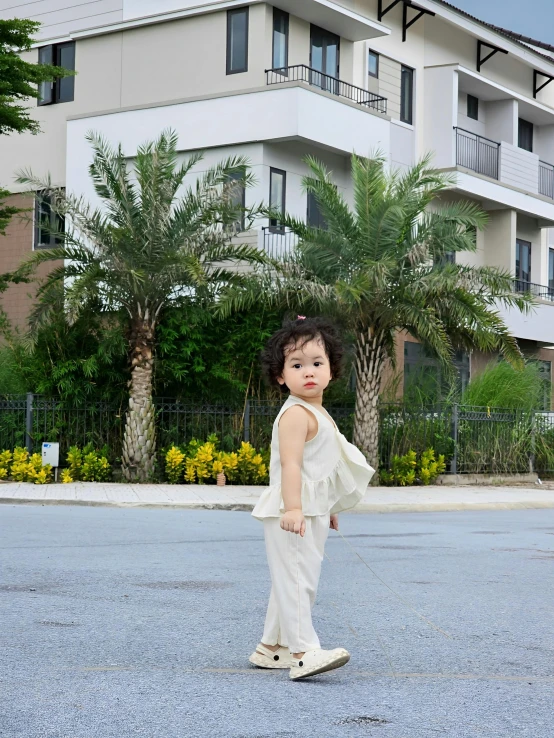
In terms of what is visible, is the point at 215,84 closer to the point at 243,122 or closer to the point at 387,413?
the point at 243,122

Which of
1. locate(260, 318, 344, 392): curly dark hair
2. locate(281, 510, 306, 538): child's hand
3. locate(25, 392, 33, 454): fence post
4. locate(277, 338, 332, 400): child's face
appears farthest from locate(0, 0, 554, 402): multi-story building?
locate(281, 510, 306, 538): child's hand

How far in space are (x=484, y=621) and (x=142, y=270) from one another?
45.9 ft

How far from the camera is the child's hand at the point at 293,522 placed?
5238 mm

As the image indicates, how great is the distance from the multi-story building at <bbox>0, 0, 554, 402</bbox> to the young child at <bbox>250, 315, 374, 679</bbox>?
2123 centimetres

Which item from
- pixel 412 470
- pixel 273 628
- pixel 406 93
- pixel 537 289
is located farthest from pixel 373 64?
pixel 273 628

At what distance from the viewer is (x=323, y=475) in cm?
559

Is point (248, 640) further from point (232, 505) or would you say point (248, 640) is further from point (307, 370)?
point (232, 505)

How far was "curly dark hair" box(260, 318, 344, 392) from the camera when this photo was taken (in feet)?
19.1

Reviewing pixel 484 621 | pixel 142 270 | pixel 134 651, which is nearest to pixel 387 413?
pixel 142 270

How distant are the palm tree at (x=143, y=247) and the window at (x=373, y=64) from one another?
433 inches

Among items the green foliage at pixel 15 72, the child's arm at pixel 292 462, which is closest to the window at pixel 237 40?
the green foliage at pixel 15 72

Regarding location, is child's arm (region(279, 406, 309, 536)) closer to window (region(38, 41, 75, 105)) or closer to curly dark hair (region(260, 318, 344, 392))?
curly dark hair (region(260, 318, 344, 392))

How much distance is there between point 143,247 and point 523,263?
1901 centimetres

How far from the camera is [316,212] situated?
29.3 meters
